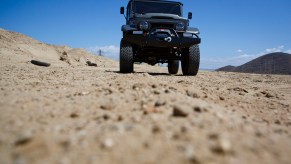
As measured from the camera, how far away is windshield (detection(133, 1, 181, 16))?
782 centimetres

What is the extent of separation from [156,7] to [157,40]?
5.74 feet

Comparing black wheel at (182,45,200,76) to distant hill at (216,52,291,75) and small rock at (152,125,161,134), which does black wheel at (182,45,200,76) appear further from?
distant hill at (216,52,291,75)

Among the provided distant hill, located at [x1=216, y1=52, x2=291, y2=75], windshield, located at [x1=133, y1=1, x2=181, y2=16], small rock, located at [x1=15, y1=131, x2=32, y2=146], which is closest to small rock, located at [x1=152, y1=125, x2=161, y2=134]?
small rock, located at [x1=15, y1=131, x2=32, y2=146]

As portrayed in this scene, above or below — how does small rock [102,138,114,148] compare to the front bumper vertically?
below

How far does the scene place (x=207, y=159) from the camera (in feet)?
4.25

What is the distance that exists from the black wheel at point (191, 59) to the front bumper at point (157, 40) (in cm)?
44

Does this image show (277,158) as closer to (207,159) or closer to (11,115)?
(207,159)

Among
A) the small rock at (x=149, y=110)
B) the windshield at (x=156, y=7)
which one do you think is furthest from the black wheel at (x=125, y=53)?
the small rock at (x=149, y=110)

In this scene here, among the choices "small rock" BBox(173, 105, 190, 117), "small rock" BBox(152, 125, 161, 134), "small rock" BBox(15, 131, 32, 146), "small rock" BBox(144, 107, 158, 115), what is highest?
"small rock" BBox(173, 105, 190, 117)

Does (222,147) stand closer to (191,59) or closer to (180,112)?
(180,112)

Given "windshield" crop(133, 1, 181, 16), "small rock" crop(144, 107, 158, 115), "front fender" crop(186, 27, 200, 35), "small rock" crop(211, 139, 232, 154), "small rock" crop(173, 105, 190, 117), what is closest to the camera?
"small rock" crop(211, 139, 232, 154)

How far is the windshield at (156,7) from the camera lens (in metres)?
7.82

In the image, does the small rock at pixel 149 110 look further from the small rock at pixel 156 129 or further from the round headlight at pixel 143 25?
the round headlight at pixel 143 25

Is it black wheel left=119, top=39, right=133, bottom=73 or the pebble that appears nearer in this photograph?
the pebble
